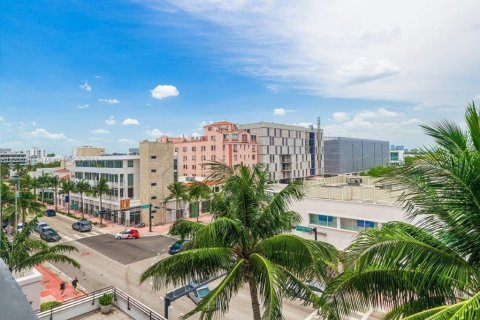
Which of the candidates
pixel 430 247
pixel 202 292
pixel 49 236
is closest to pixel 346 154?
pixel 49 236

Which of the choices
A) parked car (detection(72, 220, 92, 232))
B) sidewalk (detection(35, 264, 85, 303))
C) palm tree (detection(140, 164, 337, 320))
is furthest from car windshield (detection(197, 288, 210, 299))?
parked car (detection(72, 220, 92, 232))

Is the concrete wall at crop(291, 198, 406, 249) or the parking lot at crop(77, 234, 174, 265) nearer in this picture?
the concrete wall at crop(291, 198, 406, 249)

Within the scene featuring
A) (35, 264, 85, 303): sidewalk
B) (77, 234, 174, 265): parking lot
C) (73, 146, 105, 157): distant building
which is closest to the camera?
(35, 264, 85, 303): sidewalk

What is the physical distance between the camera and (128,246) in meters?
28.9

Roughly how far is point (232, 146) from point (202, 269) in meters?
44.6

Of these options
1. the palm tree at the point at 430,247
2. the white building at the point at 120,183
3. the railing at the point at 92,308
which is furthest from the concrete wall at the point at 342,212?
the white building at the point at 120,183

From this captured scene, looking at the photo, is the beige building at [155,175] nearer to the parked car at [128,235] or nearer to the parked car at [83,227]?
the parked car at [83,227]

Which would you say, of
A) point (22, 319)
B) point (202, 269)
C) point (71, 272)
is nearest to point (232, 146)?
point (71, 272)

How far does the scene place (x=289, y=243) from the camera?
719cm

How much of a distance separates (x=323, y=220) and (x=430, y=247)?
18.3 metres

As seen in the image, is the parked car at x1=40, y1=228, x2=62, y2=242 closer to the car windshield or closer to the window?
the car windshield

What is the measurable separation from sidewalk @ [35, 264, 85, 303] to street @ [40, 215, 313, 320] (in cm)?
67

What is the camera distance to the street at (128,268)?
16.8 m

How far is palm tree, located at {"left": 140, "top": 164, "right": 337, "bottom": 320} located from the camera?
264 inches
